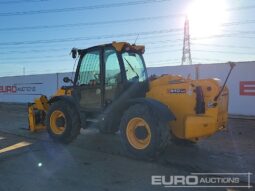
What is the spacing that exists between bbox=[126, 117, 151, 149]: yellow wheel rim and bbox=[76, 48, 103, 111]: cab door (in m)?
1.37

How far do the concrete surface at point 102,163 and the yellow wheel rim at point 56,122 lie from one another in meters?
0.39

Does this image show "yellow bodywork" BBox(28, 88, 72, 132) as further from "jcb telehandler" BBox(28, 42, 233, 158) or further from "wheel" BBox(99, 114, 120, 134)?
"wheel" BBox(99, 114, 120, 134)

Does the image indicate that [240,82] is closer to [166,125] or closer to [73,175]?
[166,125]

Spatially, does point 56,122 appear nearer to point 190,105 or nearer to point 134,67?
point 134,67

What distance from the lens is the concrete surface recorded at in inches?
264

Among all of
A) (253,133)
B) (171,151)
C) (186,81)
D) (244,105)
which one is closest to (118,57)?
(186,81)

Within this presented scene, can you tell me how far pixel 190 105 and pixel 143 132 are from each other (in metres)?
1.13

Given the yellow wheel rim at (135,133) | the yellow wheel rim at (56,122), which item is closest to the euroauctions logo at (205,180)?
the yellow wheel rim at (135,133)

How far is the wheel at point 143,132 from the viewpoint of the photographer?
8.05 metres

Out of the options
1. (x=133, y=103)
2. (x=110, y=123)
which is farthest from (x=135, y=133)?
(x=110, y=123)

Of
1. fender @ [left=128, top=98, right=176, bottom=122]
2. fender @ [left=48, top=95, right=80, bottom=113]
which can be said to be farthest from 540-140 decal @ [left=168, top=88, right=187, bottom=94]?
fender @ [left=48, top=95, right=80, bottom=113]

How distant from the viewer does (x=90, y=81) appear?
1006 centimetres

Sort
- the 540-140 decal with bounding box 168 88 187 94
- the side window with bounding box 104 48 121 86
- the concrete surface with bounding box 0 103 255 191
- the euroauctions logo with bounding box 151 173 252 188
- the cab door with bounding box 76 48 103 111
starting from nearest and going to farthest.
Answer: the euroauctions logo with bounding box 151 173 252 188, the concrete surface with bounding box 0 103 255 191, the 540-140 decal with bounding box 168 88 187 94, the side window with bounding box 104 48 121 86, the cab door with bounding box 76 48 103 111

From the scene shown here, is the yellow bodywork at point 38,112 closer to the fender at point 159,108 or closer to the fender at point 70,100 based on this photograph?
the fender at point 70,100
